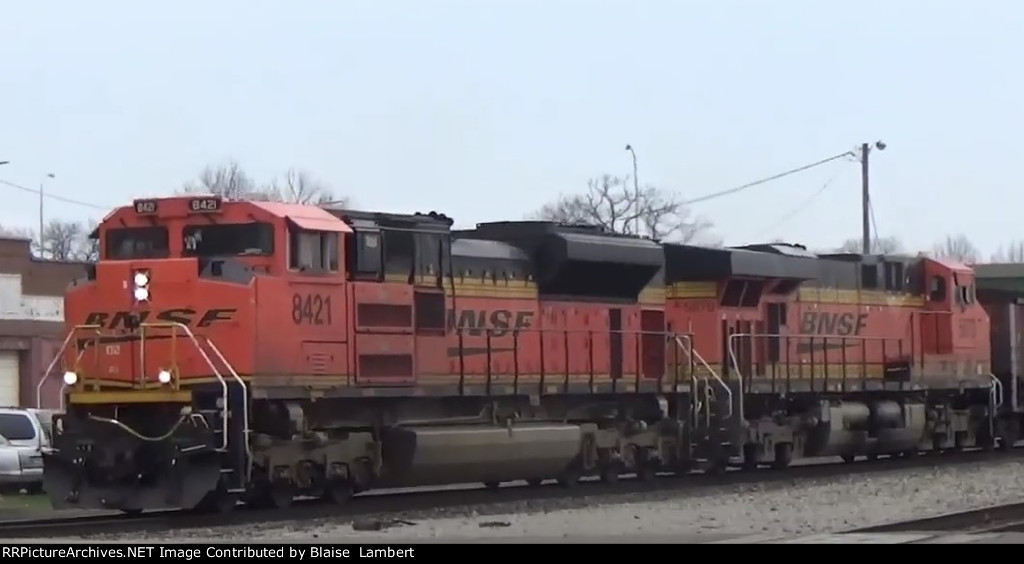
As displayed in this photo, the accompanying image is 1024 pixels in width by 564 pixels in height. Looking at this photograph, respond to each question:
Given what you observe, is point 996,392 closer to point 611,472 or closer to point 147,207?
point 611,472

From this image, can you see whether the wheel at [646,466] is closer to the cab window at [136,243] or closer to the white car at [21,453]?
the cab window at [136,243]

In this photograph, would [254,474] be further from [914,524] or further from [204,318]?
[914,524]

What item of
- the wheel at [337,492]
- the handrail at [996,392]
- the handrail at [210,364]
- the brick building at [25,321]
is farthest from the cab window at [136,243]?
the brick building at [25,321]

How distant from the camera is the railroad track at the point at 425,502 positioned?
16078mm

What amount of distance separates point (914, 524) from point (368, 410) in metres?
7.02

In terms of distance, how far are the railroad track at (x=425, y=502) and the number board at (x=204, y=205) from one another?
10.9ft

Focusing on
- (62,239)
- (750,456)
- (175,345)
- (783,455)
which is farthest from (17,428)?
(62,239)

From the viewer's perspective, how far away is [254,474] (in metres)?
17.8

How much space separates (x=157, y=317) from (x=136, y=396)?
0.88 metres

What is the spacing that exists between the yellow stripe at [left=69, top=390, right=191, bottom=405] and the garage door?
66.3 feet

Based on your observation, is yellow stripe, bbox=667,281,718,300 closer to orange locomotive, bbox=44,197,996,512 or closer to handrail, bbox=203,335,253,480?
orange locomotive, bbox=44,197,996,512
